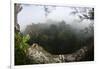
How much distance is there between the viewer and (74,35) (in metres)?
2.36

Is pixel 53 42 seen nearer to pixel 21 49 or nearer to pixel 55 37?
pixel 55 37

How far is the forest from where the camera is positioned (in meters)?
2.19

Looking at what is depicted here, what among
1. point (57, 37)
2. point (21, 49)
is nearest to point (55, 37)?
point (57, 37)

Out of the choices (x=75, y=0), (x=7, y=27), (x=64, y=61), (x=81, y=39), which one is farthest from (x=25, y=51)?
(x=75, y=0)

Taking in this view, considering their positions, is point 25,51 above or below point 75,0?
below

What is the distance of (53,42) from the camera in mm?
2293

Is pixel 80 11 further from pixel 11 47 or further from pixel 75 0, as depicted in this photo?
pixel 11 47

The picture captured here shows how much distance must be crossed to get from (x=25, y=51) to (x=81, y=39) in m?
0.69

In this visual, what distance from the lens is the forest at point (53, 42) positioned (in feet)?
7.20

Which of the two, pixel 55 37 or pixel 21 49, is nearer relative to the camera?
pixel 21 49

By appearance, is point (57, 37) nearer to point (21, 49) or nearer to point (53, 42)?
point (53, 42)

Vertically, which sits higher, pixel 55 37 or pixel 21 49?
pixel 55 37
